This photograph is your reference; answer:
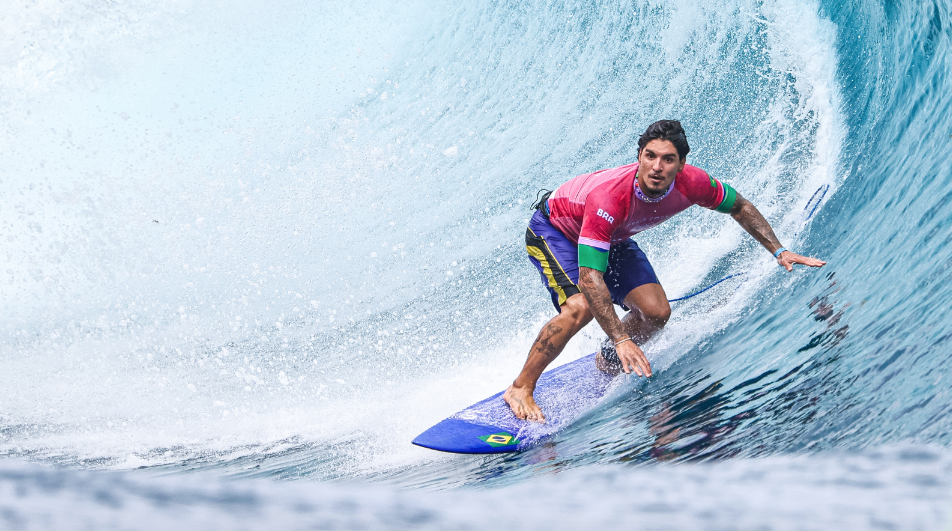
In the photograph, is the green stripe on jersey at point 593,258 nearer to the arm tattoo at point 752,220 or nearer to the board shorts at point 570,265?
the board shorts at point 570,265

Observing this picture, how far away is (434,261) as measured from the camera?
687 centimetres

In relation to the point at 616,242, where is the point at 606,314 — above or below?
below

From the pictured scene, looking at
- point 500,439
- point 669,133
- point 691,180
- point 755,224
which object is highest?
point 669,133

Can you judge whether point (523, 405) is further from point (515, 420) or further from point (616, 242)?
point (616, 242)

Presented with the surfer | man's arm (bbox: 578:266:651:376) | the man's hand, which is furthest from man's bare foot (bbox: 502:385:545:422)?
the man's hand

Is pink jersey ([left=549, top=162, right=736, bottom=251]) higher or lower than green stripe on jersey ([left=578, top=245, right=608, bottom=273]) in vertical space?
higher

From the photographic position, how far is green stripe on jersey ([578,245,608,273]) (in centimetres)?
335

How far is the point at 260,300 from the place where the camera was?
690 cm

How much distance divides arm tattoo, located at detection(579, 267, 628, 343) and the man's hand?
0.08 m

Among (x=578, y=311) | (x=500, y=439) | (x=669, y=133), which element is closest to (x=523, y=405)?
(x=500, y=439)

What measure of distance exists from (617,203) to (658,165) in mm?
269

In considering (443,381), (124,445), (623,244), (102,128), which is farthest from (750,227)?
(102,128)

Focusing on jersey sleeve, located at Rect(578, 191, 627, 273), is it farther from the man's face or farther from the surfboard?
the surfboard

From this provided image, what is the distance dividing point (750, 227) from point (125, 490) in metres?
3.40
